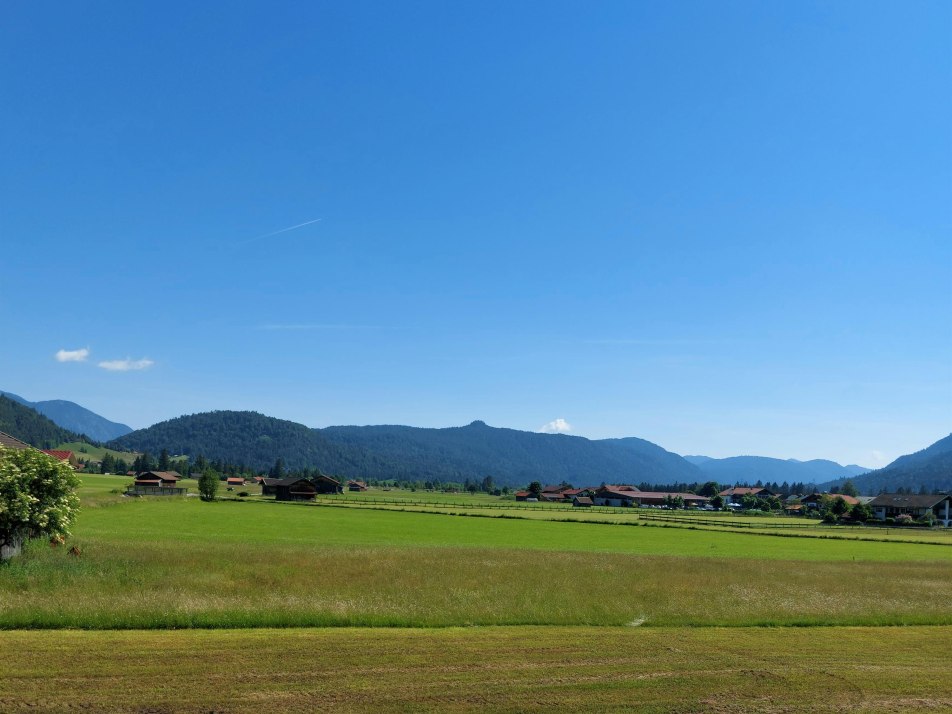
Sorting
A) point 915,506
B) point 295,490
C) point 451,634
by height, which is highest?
point 451,634

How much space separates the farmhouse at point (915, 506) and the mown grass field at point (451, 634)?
495 ft

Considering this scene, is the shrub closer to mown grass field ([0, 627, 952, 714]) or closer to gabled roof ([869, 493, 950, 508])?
mown grass field ([0, 627, 952, 714])

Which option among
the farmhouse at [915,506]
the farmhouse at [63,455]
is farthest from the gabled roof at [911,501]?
the farmhouse at [63,455]

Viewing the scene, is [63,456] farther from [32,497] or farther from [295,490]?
[295,490]

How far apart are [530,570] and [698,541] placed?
44.1 metres

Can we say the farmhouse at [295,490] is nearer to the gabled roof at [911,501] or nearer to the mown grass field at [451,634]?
the mown grass field at [451,634]

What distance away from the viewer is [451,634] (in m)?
22.7

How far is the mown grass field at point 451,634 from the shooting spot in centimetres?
1645

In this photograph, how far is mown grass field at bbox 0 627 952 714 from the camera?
15.8m

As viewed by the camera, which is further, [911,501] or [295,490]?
[911,501]

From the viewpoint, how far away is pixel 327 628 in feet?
76.3

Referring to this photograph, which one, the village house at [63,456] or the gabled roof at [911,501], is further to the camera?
the gabled roof at [911,501]

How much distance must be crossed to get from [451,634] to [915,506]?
7198 inches

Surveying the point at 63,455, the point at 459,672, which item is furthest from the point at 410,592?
the point at 63,455
